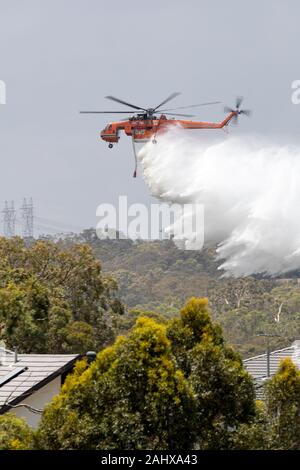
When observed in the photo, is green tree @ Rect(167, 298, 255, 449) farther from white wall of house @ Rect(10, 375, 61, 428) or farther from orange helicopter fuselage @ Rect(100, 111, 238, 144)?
orange helicopter fuselage @ Rect(100, 111, 238, 144)

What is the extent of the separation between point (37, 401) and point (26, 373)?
0.78 meters

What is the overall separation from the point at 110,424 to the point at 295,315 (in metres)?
127

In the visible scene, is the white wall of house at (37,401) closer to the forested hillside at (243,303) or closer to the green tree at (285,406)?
the green tree at (285,406)

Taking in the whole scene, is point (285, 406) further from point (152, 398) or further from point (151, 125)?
point (151, 125)

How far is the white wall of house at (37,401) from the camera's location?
25.6 m

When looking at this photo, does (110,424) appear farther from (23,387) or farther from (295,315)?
(295,315)

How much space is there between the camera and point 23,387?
83.7ft

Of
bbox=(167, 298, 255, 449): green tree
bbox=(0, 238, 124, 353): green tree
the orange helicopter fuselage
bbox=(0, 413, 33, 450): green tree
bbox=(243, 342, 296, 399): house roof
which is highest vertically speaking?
the orange helicopter fuselage

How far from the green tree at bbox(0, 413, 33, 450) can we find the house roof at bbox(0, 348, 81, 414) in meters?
3.52

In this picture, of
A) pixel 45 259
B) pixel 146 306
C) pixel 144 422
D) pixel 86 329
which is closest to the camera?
pixel 144 422

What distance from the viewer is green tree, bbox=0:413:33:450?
1922cm

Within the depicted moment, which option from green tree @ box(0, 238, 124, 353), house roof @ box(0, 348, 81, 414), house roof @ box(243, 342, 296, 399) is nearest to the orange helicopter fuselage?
green tree @ box(0, 238, 124, 353)

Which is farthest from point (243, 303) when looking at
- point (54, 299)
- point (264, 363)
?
point (264, 363)

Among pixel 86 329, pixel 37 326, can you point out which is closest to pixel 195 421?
pixel 37 326
